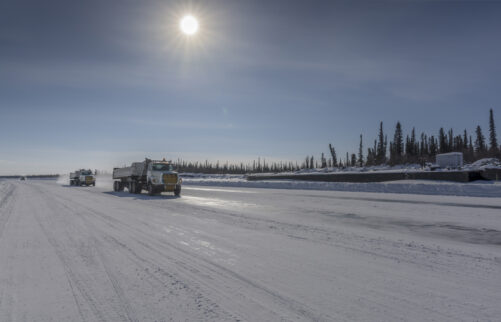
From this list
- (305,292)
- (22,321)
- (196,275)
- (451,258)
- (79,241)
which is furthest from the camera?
(79,241)

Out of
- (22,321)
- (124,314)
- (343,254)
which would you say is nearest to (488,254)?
(343,254)

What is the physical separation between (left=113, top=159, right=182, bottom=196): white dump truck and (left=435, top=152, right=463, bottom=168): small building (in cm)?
A: 3730

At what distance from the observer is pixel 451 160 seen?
43031mm

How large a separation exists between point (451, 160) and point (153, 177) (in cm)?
3983

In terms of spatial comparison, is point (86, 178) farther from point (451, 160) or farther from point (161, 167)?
point (451, 160)

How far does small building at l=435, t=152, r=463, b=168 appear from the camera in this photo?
140ft

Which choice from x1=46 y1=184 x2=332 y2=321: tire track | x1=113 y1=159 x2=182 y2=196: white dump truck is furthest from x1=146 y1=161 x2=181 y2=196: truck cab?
x1=46 y1=184 x2=332 y2=321: tire track

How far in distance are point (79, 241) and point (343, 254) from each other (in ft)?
20.5

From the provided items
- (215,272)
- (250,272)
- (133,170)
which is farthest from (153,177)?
(250,272)

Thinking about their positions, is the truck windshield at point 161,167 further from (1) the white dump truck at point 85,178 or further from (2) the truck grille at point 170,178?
(1) the white dump truck at point 85,178

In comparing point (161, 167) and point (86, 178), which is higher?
point (161, 167)

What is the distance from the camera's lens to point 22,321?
3.56 m

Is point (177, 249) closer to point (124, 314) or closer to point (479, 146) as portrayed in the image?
point (124, 314)

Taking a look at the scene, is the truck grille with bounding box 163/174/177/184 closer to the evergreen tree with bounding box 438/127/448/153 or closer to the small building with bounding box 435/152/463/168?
the small building with bounding box 435/152/463/168
